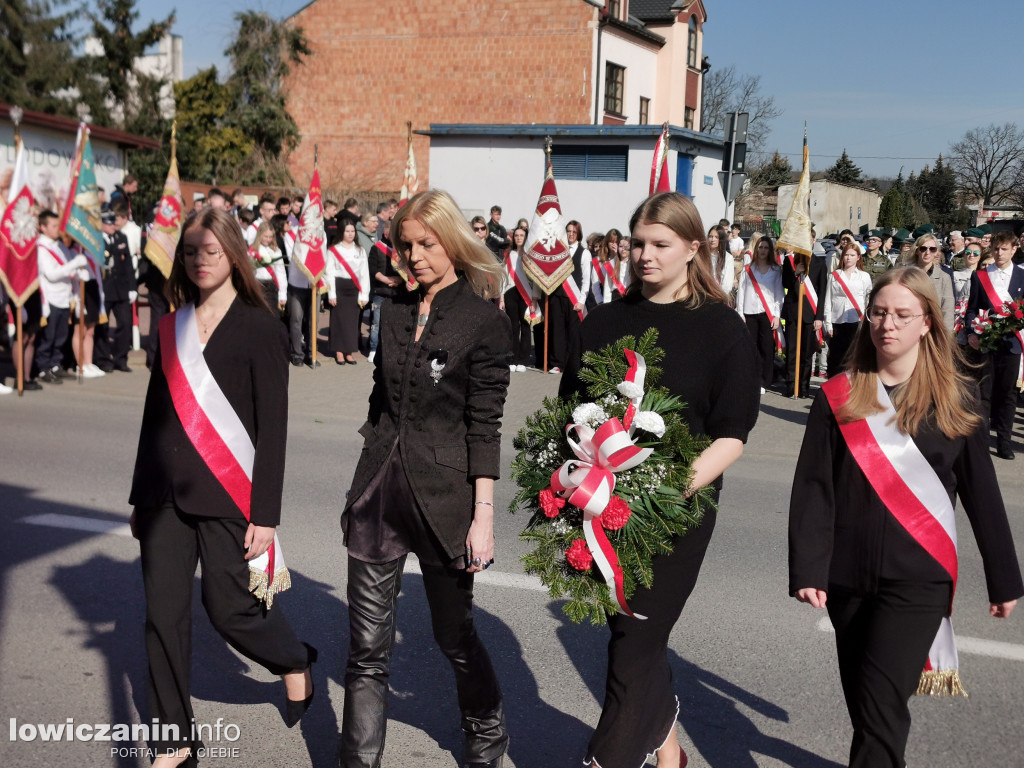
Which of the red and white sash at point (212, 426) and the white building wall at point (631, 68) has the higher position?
the white building wall at point (631, 68)

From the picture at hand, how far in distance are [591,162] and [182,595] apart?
26.8m

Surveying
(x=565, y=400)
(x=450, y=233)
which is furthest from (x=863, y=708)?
(x=450, y=233)

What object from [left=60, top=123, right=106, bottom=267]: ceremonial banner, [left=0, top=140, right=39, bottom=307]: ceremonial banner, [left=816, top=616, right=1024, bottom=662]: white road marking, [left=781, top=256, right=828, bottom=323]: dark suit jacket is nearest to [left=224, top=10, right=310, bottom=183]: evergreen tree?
[left=60, top=123, right=106, bottom=267]: ceremonial banner

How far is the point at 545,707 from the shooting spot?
4223 mm

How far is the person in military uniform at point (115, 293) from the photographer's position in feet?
42.8

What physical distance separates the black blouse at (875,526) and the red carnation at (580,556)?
0.64 m

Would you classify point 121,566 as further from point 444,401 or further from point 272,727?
point 444,401

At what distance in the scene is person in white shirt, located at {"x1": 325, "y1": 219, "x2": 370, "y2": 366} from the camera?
14.6m

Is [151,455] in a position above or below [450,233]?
below

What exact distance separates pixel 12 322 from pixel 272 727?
896cm

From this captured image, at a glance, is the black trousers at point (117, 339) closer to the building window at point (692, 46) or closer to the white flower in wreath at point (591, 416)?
the white flower in wreath at point (591, 416)

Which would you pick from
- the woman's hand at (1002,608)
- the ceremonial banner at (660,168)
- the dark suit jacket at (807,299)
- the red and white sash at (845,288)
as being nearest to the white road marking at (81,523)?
the woman's hand at (1002,608)

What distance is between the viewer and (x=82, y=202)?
1205 centimetres

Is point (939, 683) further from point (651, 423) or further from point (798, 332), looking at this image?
point (798, 332)
